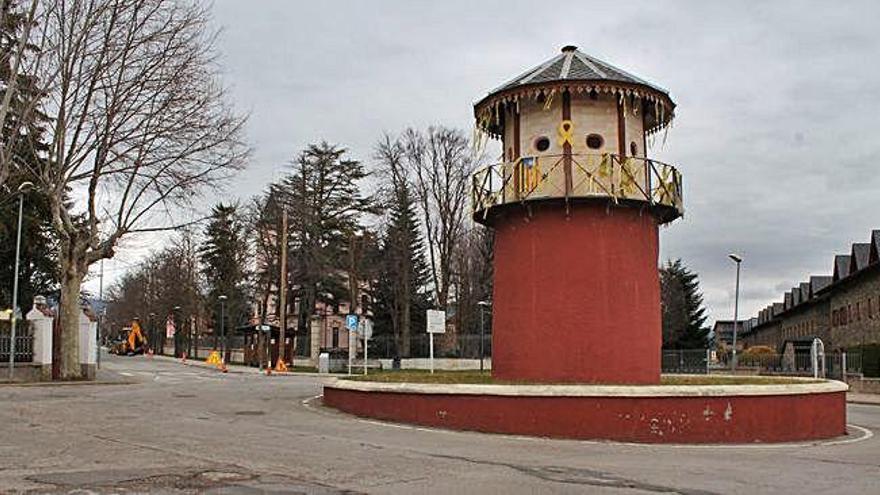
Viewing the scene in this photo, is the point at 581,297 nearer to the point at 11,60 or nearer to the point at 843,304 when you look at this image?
the point at 11,60

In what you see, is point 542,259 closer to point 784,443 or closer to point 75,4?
point 784,443

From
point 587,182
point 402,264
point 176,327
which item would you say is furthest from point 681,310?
point 587,182

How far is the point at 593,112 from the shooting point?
2095cm

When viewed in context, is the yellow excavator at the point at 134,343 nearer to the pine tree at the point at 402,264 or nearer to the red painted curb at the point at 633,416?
the pine tree at the point at 402,264

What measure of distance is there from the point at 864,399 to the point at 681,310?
35.9 metres

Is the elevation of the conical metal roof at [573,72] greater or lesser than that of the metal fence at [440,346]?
greater

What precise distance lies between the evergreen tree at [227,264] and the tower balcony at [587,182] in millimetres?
51751

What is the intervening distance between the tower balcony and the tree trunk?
1707cm

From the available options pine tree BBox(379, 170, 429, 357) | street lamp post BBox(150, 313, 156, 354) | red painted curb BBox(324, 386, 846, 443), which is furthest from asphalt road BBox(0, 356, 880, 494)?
street lamp post BBox(150, 313, 156, 354)

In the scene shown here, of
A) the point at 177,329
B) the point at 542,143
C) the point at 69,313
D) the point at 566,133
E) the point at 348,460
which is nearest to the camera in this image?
the point at 348,460

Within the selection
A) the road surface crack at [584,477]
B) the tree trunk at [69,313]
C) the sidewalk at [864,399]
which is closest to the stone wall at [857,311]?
the sidewalk at [864,399]

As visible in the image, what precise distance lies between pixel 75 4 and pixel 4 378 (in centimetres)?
1375

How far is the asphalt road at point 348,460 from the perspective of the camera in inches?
411

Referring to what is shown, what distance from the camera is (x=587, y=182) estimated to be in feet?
65.9
